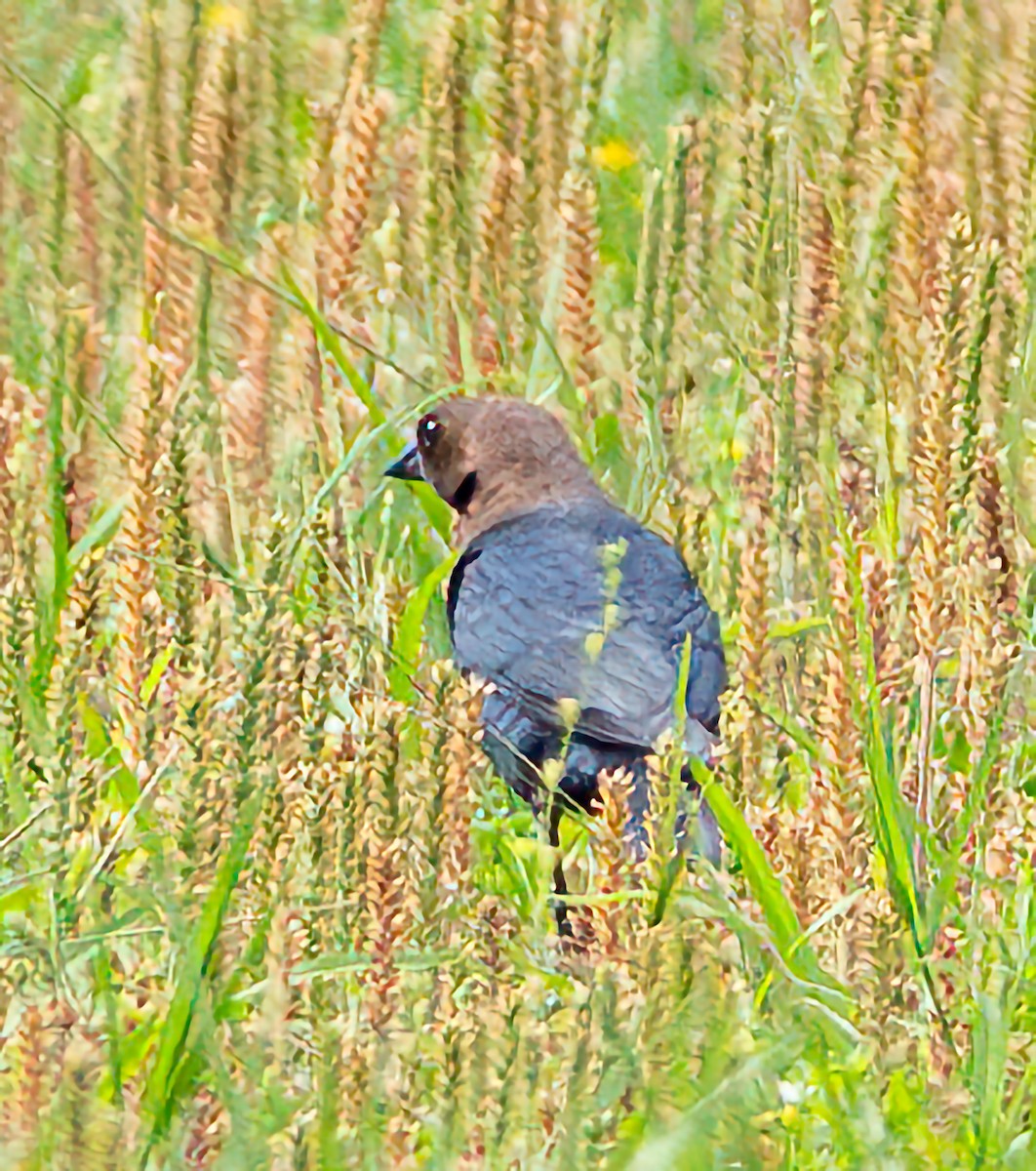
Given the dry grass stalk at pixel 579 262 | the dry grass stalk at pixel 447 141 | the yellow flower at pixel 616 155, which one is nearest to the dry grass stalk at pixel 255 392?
the dry grass stalk at pixel 447 141

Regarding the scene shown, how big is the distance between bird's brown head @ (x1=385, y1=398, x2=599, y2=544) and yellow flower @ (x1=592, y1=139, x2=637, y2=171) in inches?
22.9

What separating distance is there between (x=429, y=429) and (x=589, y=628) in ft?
3.78

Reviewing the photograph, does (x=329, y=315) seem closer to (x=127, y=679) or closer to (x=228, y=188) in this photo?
(x=228, y=188)

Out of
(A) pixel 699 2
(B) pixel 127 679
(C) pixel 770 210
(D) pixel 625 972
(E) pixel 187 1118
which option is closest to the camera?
(D) pixel 625 972

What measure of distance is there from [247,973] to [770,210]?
4.25ft

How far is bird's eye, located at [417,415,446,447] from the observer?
4.57m

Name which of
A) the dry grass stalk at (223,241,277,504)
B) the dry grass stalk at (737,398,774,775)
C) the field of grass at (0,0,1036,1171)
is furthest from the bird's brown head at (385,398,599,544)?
the dry grass stalk at (737,398,774,775)

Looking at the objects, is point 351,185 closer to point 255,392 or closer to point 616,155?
point 255,392

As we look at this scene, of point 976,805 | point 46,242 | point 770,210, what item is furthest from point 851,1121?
point 46,242

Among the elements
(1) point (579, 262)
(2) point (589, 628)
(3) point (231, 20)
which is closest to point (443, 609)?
(2) point (589, 628)

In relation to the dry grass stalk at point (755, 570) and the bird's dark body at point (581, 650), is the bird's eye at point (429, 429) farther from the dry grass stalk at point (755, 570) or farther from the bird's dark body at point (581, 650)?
the dry grass stalk at point (755, 570)

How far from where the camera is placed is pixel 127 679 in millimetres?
2512

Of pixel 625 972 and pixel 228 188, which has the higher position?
pixel 228 188

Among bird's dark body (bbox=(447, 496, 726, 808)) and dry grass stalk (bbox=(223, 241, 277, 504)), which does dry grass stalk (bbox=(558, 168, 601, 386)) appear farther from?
dry grass stalk (bbox=(223, 241, 277, 504))
